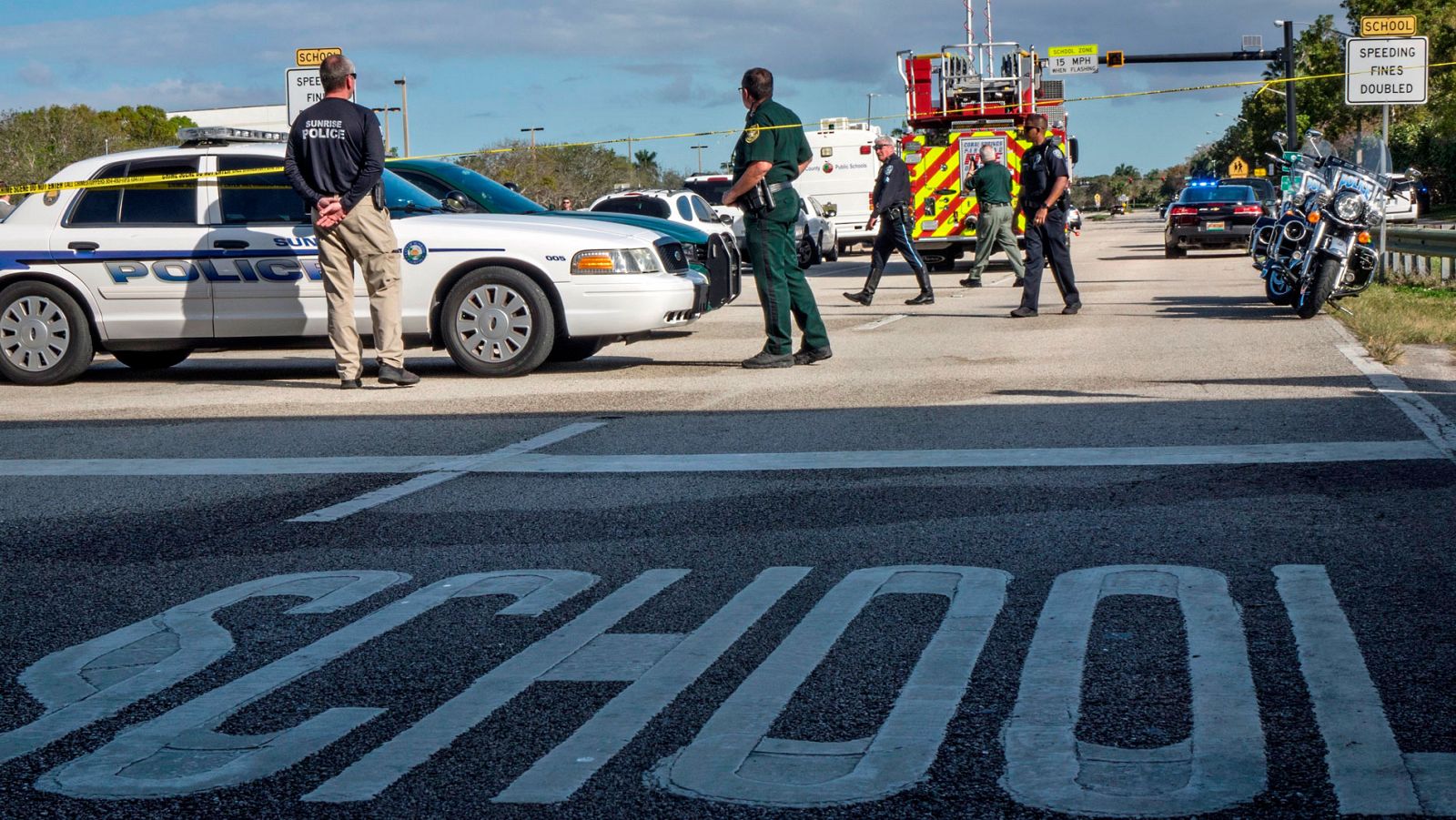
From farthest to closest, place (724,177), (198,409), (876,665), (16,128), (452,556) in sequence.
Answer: (16,128), (724,177), (198,409), (452,556), (876,665)

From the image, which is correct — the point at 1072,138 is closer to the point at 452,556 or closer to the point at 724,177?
the point at 724,177

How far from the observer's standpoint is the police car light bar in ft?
38.7

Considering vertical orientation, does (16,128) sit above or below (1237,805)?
above

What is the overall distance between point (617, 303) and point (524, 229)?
78 centimetres

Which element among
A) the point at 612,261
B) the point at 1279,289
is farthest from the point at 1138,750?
the point at 1279,289

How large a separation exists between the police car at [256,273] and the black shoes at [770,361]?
574 millimetres

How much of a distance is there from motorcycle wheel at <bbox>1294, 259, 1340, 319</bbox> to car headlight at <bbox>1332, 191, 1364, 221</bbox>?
387 millimetres

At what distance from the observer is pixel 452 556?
539 cm

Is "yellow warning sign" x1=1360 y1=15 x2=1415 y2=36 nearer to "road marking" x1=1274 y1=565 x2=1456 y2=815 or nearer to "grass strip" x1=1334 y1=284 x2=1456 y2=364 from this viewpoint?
"grass strip" x1=1334 y1=284 x2=1456 y2=364

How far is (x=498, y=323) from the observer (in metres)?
10.9

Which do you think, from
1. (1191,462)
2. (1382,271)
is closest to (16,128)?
(1382,271)

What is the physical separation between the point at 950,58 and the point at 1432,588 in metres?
21.8

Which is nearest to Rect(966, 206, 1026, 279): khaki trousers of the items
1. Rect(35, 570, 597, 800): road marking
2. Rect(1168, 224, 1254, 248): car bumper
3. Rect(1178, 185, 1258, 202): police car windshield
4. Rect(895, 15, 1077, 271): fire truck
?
Rect(895, 15, 1077, 271): fire truck

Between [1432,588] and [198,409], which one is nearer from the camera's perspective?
[1432,588]
